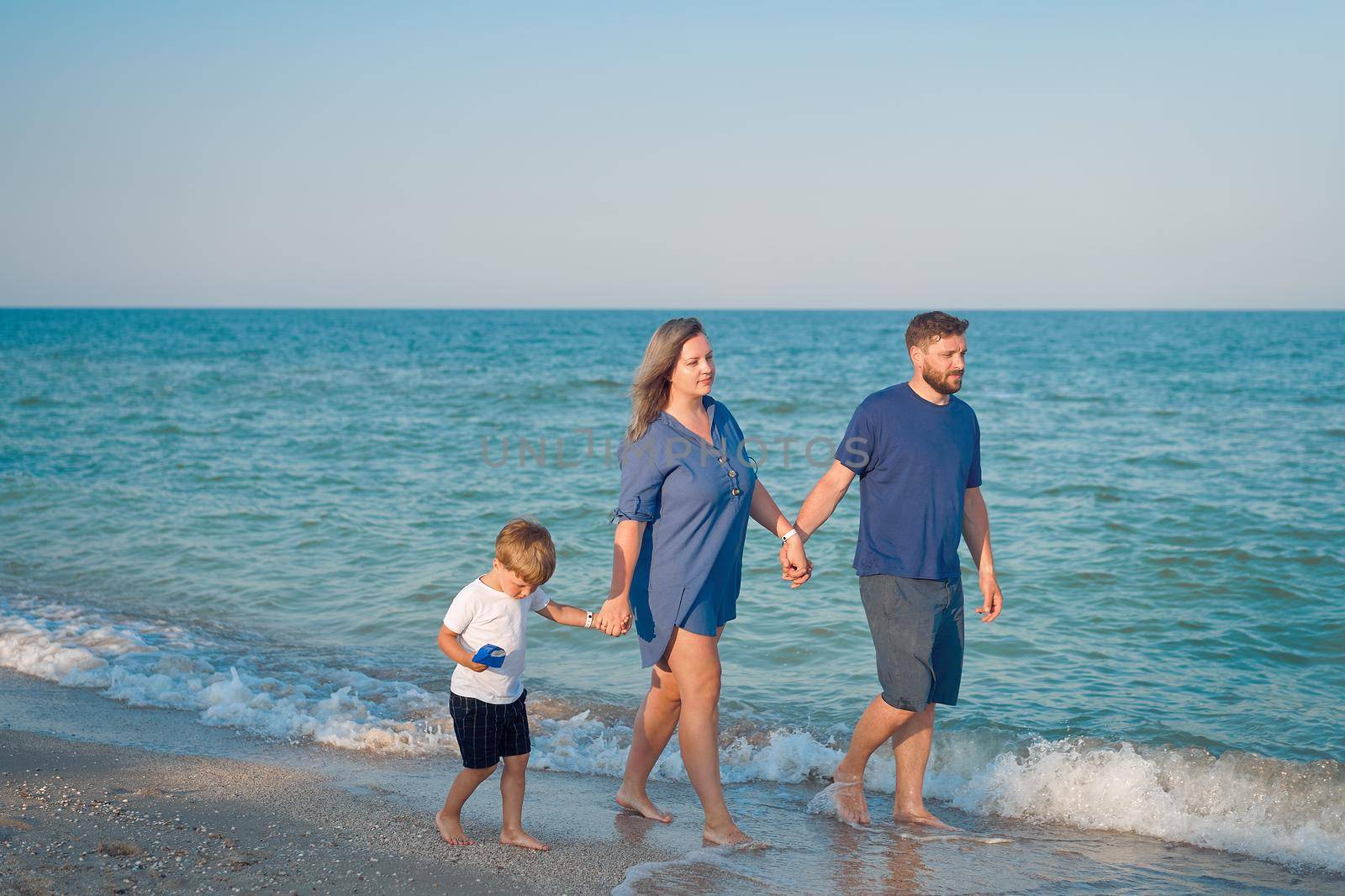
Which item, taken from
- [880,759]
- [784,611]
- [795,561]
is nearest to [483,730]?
[795,561]

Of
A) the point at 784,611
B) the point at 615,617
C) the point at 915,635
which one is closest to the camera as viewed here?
the point at 615,617

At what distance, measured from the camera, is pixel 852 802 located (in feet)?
14.3

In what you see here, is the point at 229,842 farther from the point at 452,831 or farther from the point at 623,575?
the point at 623,575

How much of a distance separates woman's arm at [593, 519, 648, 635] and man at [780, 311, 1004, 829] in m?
0.56

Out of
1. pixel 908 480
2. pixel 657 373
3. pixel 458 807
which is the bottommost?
pixel 458 807

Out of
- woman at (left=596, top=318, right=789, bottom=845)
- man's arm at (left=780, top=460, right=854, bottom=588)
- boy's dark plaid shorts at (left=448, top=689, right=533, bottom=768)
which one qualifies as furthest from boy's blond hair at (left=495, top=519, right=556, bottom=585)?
man's arm at (left=780, top=460, right=854, bottom=588)

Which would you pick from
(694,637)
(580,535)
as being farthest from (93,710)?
(580,535)

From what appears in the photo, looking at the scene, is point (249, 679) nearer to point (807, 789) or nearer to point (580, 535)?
point (807, 789)

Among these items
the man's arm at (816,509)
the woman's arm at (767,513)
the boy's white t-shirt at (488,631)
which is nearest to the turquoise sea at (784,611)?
the boy's white t-shirt at (488,631)

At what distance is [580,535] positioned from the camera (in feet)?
33.9

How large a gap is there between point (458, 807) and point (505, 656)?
0.62m

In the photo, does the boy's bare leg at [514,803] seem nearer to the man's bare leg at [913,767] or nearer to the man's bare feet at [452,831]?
the man's bare feet at [452,831]

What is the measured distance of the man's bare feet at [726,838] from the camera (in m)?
3.93

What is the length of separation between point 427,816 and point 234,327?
Answer: 77.7m
